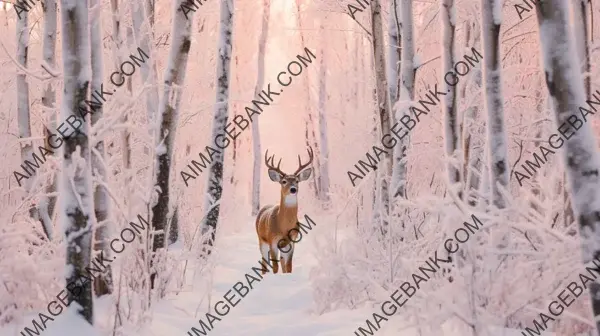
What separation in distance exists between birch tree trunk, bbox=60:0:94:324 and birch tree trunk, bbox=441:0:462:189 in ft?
11.6

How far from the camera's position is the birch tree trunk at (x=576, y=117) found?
122 inches

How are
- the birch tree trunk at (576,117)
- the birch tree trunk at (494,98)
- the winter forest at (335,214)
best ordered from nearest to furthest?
the birch tree trunk at (576,117) < the winter forest at (335,214) < the birch tree trunk at (494,98)

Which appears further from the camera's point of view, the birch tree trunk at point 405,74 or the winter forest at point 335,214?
the birch tree trunk at point 405,74

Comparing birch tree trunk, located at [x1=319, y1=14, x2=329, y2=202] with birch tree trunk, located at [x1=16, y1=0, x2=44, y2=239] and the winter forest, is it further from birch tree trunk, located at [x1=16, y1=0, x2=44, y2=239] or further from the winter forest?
birch tree trunk, located at [x1=16, y1=0, x2=44, y2=239]

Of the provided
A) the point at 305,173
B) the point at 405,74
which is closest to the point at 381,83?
the point at 405,74

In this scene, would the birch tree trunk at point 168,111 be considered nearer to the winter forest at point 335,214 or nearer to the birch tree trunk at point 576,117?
the winter forest at point 335,214

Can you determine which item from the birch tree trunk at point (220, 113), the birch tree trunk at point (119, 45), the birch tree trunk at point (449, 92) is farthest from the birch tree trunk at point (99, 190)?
the birch tree trunk at point (449, 92)

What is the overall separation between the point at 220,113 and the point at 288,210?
176cm

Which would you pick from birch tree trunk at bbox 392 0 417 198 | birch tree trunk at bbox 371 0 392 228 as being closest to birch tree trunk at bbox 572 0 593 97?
birch tree trunk at bbox 392 0 417 198

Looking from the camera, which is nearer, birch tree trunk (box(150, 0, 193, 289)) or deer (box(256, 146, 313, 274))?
birch tree trunk (box(150, 0, 193, 289))

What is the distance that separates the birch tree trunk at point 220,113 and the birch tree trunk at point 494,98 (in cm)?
469

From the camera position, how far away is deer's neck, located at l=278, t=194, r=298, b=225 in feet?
29.0

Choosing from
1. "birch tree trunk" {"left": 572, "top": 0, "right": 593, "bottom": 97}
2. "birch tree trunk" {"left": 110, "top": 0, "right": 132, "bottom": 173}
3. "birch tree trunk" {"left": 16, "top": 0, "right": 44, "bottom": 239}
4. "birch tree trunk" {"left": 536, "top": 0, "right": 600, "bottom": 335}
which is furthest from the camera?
"birch tree trunk" {"left": 16, "top": 0, "right": 44, "bottom": 239}

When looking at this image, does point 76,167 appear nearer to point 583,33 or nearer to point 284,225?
point 583,33
